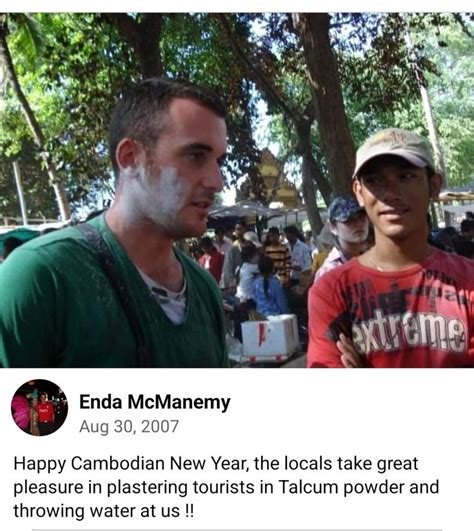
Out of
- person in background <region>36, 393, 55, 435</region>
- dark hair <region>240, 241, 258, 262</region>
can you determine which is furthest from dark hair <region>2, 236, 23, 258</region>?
dark hair <region>240, 241, 258, 262</region>

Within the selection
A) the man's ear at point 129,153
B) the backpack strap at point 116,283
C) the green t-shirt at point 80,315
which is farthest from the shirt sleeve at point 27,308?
the man's ear at point 129,153

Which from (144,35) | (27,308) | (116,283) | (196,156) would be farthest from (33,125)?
(27,308)

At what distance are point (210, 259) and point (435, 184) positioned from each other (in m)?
0.60

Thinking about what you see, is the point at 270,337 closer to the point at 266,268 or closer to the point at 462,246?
the point at 266,268

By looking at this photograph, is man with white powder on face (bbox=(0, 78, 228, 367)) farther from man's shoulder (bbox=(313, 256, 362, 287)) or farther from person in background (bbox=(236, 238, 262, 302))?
man's shoulder (bbox=(313, 256, 362, 287))

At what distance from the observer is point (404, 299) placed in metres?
1.62

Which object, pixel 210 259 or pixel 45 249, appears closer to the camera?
pixel 45 249

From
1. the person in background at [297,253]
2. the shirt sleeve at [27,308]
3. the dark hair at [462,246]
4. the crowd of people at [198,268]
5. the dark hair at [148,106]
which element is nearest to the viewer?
the shirt sleeve at [27,308]

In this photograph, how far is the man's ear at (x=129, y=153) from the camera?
5.34ft

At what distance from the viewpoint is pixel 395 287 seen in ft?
5.28

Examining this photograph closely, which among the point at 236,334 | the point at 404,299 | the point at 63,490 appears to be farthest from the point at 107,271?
the point at 404,299

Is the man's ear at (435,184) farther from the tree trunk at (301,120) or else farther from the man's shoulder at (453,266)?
the tree trunk at (301,120)

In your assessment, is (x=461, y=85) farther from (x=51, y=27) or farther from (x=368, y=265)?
(x=51, y=27)

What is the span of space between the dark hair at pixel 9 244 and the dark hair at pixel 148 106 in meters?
0.29
